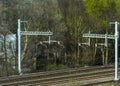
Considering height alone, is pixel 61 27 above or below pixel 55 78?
above

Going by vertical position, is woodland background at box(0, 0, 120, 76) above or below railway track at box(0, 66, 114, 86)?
above

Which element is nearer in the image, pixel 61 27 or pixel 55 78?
pixel 55 78

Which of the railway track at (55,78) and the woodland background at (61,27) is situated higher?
the woodland background at (61,27)

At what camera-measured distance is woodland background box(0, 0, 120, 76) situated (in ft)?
100

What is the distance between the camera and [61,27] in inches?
1319

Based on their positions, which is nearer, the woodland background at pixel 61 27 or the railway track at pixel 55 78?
the railway track at pixel 55 78

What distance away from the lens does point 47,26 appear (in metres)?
32.3

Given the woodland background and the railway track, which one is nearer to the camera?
the railway track

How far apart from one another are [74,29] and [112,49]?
442 cm

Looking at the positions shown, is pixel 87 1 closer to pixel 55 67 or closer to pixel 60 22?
pixel 60 22

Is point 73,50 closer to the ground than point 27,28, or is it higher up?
closer to the ground

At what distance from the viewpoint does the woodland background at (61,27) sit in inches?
1203

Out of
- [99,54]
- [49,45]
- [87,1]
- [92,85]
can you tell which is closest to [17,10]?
[49,45]

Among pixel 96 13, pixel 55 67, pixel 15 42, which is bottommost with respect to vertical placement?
pixel 55 67
